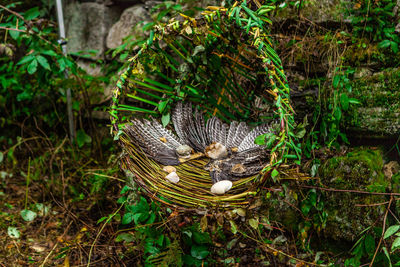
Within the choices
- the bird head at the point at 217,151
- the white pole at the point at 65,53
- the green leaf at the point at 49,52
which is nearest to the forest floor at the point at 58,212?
the white pole at the point at 65,53

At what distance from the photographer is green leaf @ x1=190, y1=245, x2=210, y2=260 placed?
109cm

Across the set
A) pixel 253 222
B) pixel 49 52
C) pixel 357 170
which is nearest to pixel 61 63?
pixel 49 52

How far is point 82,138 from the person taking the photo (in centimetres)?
182

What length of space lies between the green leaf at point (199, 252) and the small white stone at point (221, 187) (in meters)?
0.25

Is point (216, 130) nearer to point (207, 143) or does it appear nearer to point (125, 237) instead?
point (207, 143)

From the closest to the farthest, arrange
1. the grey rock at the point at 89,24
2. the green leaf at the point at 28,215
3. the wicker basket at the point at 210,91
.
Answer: the wicker basket at the point at 210,91 → the green leaf at the point at 28,215 → the grey rock at the point at 89,24

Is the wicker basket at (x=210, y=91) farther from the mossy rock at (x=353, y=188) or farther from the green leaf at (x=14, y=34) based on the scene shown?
the green leaf at (x=14, y=34)

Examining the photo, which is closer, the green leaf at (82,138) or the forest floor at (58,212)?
the forest floor at (58,212)

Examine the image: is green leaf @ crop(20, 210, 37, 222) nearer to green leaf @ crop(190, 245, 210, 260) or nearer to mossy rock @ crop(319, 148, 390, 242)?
green leaf @ crop(190, 245, 210, 260)

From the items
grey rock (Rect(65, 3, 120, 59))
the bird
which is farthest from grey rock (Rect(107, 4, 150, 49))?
the bird

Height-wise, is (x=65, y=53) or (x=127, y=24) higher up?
(x=127, y=24)

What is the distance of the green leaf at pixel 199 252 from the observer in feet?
3.59

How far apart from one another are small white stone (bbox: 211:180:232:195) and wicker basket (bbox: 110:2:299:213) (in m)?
0.02

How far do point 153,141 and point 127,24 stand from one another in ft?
3.44
